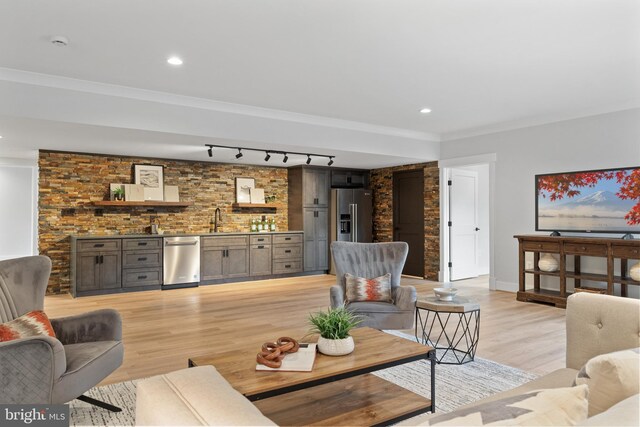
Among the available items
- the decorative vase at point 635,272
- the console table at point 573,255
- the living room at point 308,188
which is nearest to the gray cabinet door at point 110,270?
the living room at point 308,188

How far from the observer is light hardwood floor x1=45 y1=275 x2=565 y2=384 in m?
3.66

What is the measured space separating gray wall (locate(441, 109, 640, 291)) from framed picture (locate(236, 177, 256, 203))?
3.92m

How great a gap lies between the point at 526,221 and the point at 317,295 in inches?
131

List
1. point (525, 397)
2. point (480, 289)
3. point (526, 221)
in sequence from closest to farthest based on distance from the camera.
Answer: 1. point (525, 397)
2. point (526, 221)
3. point (480, 289)

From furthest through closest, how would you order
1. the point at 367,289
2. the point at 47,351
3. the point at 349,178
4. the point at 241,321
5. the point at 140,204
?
the point at 349,178 < the point at 140,204 < the point at 241,321 < the point at 367,289 < the point at 47,351

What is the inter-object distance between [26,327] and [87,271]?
451cm

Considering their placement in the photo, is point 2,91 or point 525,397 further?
point 2,91

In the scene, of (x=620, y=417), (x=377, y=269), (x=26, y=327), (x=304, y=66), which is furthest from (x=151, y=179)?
(x=620, y=417)

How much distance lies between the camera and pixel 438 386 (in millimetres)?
2996

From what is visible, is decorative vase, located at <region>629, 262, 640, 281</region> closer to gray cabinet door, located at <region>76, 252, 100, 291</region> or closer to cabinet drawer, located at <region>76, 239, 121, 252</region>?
cabinet drawer, located at <region>76, 239, 121, 252</region>

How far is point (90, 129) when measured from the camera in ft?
16.3

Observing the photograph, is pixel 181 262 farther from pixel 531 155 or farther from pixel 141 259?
pixel 531 155

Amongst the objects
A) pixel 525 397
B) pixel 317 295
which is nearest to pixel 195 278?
pixel 317 295

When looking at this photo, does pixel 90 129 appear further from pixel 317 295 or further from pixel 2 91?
pixel 317 295
